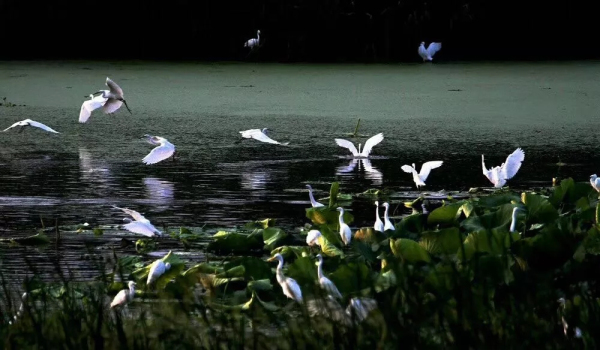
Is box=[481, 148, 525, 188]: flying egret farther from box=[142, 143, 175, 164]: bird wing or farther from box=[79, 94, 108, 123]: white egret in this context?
box=[79, 94, 108, 123]: white egret

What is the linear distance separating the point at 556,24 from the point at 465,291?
1058cm

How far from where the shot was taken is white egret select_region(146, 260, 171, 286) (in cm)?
292

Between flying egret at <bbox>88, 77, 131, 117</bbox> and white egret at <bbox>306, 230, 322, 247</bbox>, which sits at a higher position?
white egret at <bbox>306, 230, 322, 247</bbox>

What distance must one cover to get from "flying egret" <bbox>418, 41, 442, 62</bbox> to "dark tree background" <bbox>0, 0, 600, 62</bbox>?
14.6 inches

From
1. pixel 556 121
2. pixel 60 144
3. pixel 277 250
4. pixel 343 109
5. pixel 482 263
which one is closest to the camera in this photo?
pixel 482 263

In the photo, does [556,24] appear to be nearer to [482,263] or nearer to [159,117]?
[159,117]

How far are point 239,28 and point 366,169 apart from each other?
6488 mm

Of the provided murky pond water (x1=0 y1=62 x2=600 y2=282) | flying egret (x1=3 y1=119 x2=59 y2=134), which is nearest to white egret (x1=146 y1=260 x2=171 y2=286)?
murky pond water (x1=0 y1=62 x2=600 y2=282)

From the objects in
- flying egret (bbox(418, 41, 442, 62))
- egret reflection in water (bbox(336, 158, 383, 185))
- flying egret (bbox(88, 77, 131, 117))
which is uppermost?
flying egret (bbox(88, 77, 131, 117))

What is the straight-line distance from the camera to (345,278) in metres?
2.80

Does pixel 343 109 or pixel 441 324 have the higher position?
pixel 441 324

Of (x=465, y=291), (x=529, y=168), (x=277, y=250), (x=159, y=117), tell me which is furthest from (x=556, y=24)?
(x=465, y=291)

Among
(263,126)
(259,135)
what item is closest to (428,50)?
(263,126)

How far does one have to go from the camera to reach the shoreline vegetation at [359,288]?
2084 mm
